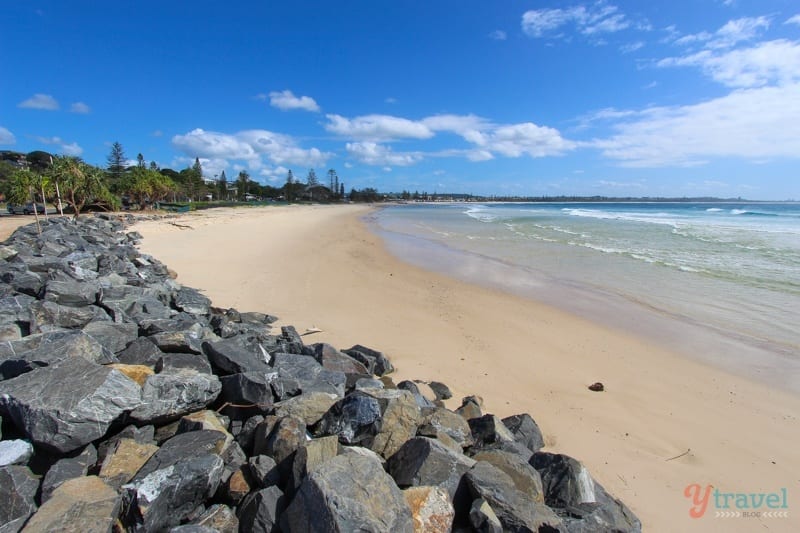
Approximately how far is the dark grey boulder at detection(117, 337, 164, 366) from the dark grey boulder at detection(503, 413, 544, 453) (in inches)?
143

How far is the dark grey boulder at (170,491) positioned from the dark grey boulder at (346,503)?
0.61 metres

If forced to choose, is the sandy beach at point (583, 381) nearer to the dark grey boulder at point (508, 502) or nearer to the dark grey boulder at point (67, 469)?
the dark grey boulder at point (508, 502)

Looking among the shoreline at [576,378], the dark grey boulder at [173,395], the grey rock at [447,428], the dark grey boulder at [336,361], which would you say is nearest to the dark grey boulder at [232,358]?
the dark grey boulder at [173,395]

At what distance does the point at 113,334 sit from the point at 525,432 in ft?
15.2

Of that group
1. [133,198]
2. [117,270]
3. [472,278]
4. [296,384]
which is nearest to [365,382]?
[296,384]

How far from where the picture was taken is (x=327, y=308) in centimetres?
862

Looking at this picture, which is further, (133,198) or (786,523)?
(133,198)

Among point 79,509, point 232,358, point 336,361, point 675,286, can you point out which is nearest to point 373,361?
point 336,361

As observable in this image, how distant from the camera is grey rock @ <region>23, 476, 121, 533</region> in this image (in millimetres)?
2162

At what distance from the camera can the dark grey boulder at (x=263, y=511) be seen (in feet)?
7.82

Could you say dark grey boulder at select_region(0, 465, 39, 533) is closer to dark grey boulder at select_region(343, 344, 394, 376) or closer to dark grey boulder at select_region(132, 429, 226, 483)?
dark grey boulder at select_region(132, 429, 226, 483)

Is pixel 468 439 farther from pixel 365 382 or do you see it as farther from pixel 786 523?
pixel 786 523

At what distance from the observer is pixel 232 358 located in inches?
161

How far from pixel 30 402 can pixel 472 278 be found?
11.1 metres
